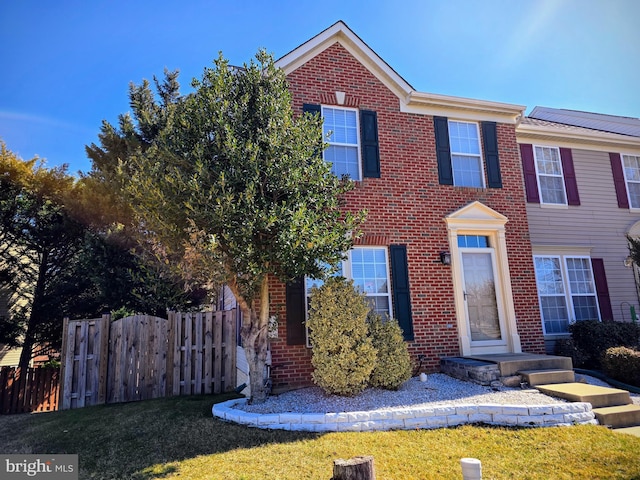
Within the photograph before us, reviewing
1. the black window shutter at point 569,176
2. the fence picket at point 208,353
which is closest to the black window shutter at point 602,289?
the black window shutter at point 569,176

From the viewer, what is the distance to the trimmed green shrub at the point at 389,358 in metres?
6.93

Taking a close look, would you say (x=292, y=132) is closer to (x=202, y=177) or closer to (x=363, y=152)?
(x=202, y=177)

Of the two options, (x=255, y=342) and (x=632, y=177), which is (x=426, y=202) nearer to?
(x=255, y=342)

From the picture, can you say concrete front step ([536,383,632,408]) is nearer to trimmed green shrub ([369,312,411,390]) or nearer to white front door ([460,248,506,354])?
white front door ([460,248,506,354])

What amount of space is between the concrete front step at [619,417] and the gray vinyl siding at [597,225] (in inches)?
227

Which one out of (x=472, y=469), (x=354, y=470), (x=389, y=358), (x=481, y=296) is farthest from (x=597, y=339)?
(x=354, y=470)

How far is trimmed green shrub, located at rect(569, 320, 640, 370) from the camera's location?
9.40 metres

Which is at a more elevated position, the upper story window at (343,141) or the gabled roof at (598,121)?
the gabled roof at (598,121)

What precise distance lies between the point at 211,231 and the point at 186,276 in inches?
33.4

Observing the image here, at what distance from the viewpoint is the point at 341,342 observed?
657cm

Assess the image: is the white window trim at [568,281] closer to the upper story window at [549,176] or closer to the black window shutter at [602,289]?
the black window shutter at [602,289]

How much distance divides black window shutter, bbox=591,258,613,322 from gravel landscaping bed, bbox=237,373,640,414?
16.0ft

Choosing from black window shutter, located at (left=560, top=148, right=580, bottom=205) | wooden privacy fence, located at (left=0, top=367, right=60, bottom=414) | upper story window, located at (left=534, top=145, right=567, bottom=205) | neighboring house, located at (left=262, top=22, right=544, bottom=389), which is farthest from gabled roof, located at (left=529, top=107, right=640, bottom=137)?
wooden privacy fence, located at (left=0, top=367, right=60, bottom=414)
